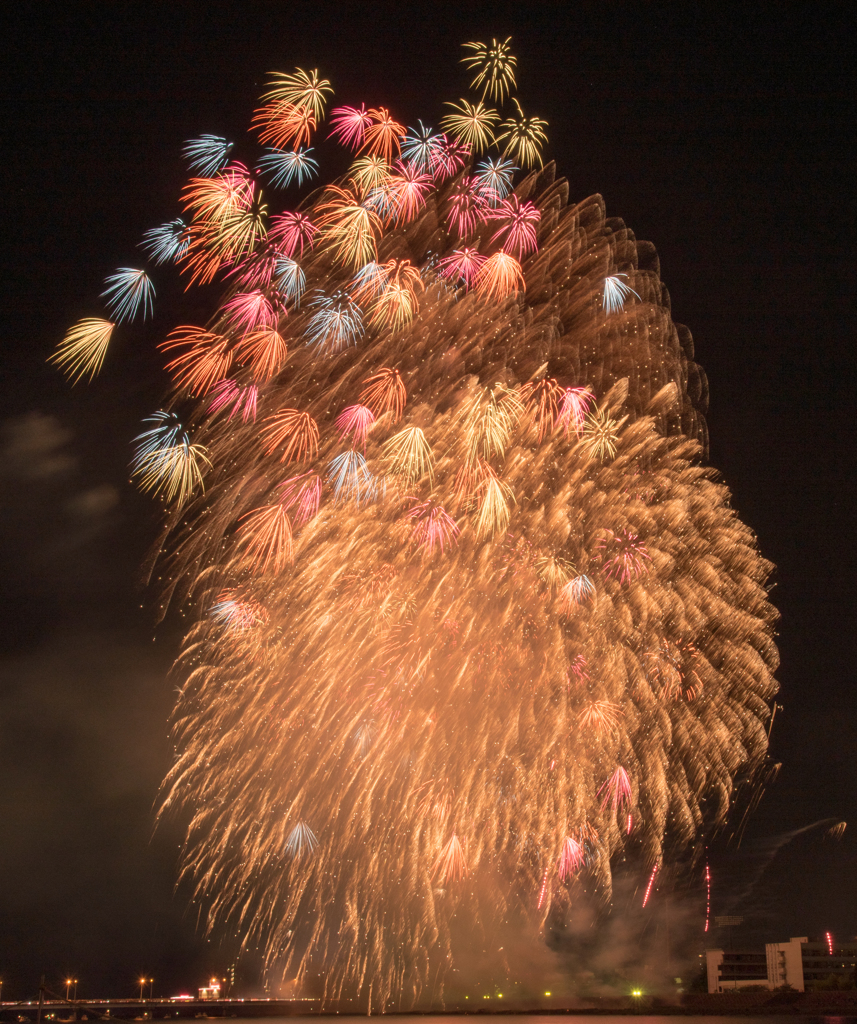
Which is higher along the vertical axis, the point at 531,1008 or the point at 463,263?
the point at 463,263

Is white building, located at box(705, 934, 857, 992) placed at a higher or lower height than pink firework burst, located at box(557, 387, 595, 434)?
lower

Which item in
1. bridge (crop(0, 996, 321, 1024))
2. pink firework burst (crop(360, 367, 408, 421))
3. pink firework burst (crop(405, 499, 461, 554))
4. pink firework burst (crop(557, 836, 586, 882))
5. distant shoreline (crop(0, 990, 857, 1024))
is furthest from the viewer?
bridge (crop(0, 996, 321, 1024))

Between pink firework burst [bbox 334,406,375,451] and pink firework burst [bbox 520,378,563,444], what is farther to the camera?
pink firework burst [bbox 520,378,563,444]

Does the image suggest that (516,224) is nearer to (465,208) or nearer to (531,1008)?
(465,208)

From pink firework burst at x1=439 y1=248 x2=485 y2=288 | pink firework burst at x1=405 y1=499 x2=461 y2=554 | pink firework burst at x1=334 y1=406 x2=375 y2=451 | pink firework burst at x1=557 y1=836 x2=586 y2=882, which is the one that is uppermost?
pink firework burst at x1=439 y1=248 x2=485 y2=288

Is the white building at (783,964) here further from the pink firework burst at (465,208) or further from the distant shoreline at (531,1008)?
the pink firework burst at (465,208)

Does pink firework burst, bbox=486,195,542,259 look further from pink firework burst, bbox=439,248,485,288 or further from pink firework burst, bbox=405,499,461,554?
pink firework burst, bbox=405,499,461,554

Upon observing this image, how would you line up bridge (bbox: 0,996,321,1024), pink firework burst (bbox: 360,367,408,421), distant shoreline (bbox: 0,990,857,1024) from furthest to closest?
bridge (bbox: 0,996,321,1024), distant shoreline (bbox: 0,990,857,1024), pink firework burst (bbox: 360,367,408,421)

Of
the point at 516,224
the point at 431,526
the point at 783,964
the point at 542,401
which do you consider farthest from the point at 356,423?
the point at 783,964

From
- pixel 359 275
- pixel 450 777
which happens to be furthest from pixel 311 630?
pixel 359 275

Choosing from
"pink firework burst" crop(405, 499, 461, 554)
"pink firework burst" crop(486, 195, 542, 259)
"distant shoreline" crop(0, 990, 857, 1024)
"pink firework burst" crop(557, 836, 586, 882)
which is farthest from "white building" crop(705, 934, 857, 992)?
"pink firework burst" crop(486, 195, 542, 259)

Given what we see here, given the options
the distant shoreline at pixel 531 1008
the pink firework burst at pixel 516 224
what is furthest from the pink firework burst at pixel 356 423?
the distant shoreline at pixel 531 1008

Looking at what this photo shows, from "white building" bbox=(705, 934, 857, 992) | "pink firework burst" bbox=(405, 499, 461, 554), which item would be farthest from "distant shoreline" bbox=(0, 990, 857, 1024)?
"pink firework burst" bbox=(405, 499, 461, 554)

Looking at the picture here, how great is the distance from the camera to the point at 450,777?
1970 cm
